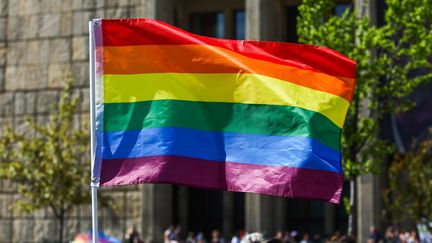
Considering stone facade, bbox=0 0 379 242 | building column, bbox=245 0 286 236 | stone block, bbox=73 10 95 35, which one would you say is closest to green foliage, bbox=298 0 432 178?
building column, bbox=245 0 286 236

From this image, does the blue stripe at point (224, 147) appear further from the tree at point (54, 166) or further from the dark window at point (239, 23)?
the dark window at point (239, 23)

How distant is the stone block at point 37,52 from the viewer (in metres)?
39.3

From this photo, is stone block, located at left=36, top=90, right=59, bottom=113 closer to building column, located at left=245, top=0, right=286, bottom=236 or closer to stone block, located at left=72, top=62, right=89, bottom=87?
stone block, located at left=72, top=62, right=89, bottom=87

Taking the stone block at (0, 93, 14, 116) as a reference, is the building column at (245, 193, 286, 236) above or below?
below

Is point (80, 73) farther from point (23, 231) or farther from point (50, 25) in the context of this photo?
point (23, 231)

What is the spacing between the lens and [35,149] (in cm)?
3506

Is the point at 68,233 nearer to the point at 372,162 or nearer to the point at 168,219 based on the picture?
the point at 168,219

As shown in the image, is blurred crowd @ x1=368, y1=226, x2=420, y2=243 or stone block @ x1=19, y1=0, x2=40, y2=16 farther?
stone block @ x1=19, y1=0, x2=40, y2=16

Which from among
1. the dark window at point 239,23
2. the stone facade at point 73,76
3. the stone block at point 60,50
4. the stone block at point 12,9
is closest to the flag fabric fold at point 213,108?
the stone facade at point 73,76

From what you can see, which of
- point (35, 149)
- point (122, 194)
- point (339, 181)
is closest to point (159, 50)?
point (339, 181)

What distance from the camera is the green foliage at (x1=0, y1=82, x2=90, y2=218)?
3478 centimetres

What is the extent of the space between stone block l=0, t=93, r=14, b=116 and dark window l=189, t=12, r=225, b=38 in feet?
24.0

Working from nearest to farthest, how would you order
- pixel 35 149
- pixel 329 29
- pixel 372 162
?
pixel 329 29 → pixel 372 162 → pixel 35 149

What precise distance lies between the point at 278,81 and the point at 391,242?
77.8ft
